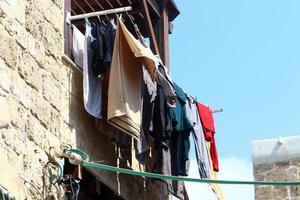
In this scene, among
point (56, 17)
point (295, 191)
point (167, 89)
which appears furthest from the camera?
point (295, 191)

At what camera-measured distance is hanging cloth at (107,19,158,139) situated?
8.48 metres

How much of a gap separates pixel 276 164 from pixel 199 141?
3488mm

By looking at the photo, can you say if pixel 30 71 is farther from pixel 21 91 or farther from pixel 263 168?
pixel 263 168

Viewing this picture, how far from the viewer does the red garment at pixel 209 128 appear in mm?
10227

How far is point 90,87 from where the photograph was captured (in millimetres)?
8719

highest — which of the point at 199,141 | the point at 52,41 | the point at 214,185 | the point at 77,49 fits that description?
the point at 77,49

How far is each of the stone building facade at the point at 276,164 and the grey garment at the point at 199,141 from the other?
320 cm

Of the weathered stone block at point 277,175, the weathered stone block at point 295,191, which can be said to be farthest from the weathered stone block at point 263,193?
the weathered stone block at point 295,191

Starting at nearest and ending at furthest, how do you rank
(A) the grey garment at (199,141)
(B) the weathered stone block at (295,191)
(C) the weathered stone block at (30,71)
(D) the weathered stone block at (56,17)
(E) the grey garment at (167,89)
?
(C) the weathered stone block at (30,71) < (D) the weathered stone block at (56,17) < (E) the grey garment at (167,89) < (A) the grey garment at (199,141) < (B) the weathered stone block at (295,191)

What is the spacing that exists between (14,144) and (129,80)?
1.74 meters

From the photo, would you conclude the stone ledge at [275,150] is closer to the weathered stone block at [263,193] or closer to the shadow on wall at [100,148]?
the weathered stone block at [263,193]

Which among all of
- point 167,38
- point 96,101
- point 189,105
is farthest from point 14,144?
point 167,38

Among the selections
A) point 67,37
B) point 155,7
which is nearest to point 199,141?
point 155,7

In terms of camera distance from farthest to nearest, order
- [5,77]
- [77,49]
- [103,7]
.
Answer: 1. [103,7]
2. [77,49]
3. [5,77]
